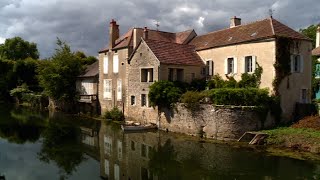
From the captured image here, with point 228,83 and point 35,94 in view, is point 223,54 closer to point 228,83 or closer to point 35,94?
point 228,83

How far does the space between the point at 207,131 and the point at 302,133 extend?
5954 mm

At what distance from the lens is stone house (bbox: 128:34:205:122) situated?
94.6ft

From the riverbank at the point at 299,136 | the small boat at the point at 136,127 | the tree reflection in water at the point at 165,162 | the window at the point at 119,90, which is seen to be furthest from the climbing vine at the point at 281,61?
the window at the point at 119,90

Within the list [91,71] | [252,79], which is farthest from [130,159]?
[91,71]

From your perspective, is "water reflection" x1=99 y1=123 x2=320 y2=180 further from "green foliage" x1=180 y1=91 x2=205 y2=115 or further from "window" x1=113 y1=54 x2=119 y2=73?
"window" x1=113 y1=54 x2=119 y2=73

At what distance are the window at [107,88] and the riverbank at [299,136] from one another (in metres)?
18.2

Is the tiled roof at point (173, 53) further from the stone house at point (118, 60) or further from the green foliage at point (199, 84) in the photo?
the stone house at point (118, 60)

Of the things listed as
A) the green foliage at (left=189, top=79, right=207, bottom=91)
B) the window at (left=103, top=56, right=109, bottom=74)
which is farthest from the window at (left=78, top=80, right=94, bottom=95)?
the green foliage at (left=189, top=79, right=207, bottom=91)

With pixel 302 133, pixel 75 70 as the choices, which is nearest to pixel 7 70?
pixel 75 70

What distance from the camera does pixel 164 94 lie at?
27484 millimetres

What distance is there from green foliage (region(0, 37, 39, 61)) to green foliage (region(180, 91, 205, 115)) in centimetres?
6112

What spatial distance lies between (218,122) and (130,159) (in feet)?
23.6

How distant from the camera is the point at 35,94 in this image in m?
50.6

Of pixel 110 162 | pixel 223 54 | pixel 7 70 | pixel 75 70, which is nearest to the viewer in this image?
pixel 110 162
